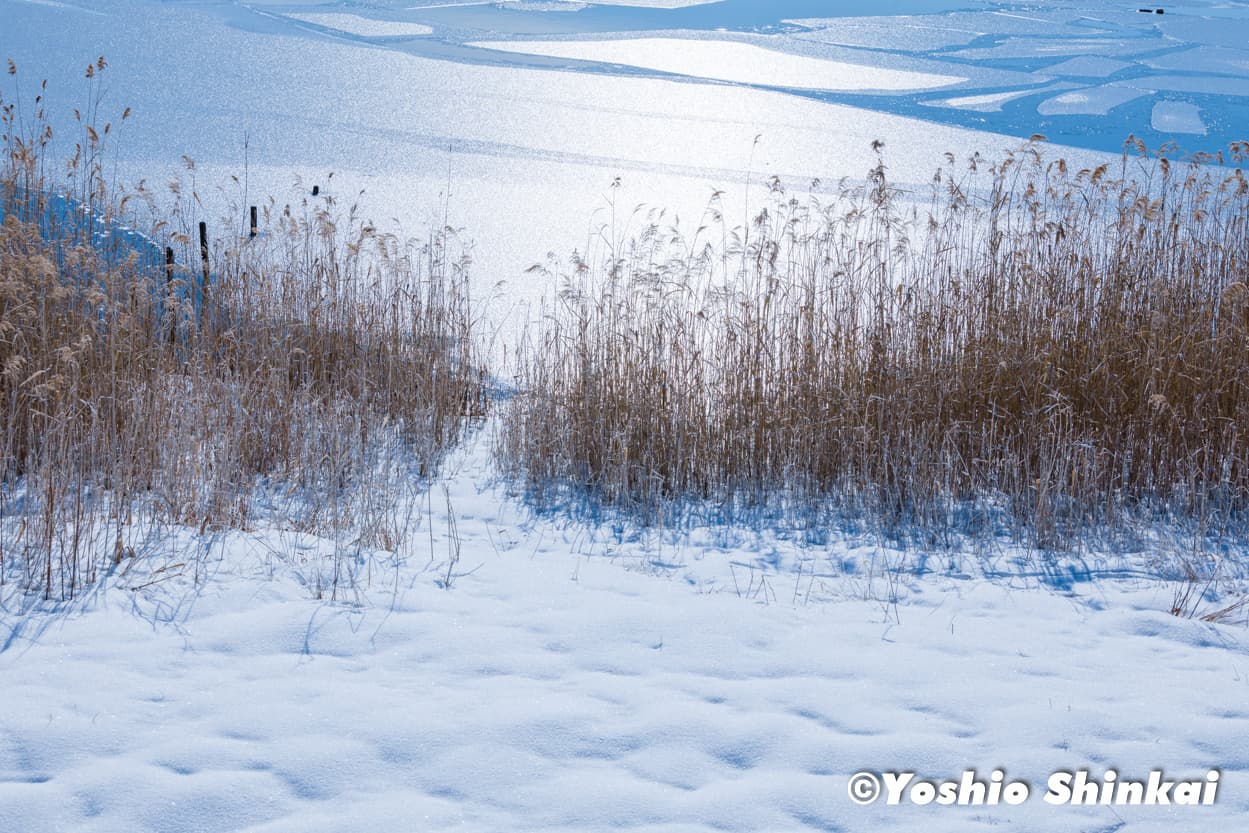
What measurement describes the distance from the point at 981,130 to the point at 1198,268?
6828 mm

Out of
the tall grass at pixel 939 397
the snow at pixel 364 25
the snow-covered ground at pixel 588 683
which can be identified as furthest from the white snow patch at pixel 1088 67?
the snow-covered ground at pixel 588 683

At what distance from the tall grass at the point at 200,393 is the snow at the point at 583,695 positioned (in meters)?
0.25

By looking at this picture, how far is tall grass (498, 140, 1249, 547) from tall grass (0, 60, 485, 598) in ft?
1.85

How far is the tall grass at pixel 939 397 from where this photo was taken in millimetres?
3629

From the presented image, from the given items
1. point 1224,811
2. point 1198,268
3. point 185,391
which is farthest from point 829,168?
point 1224,811

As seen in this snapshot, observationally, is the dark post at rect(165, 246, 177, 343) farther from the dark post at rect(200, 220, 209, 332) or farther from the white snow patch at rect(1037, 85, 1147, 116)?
the white snow patch at rect(1037, 85, 1147, 116)

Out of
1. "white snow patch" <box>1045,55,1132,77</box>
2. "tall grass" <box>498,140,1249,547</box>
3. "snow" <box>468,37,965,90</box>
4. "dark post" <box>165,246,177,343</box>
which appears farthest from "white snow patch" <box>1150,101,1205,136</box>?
"dark post" <box>165,246,177,343</box>

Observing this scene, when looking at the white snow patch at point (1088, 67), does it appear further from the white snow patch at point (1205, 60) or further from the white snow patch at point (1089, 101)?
the white snow patch at point (1089, 101)

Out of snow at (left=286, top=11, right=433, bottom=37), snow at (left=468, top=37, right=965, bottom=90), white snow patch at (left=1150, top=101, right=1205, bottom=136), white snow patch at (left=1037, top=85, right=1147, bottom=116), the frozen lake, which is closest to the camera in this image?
the frozen lake

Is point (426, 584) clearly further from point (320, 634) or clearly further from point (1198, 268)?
point (1198, 268)

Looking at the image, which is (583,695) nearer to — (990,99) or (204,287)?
(204,287)

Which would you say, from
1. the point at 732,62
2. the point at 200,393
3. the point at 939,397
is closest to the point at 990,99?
the point at 732,62

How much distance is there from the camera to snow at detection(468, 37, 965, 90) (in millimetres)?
13078

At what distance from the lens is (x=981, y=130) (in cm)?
1055
